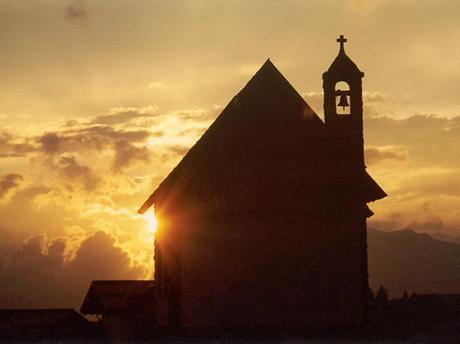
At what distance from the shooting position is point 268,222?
30172mm

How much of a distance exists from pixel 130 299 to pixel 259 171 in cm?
1261

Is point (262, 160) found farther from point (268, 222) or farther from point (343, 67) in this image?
point (343, 67)

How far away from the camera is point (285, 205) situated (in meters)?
30.3

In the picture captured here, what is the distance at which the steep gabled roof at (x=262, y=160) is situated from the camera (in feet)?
99.9

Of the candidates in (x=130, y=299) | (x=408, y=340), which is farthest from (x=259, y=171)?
(x=130, y=299)

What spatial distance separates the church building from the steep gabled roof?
4cm

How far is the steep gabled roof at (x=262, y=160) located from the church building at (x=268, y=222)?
4 cm

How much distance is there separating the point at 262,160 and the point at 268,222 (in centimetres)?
231

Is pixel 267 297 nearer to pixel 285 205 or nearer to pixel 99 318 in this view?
pixel 285 205

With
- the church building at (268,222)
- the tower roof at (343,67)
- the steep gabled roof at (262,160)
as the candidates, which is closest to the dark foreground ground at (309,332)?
the church building at (268,222)

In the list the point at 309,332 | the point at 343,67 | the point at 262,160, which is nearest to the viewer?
the point at 309,332

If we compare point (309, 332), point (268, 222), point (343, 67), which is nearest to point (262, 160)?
point (268, 222)

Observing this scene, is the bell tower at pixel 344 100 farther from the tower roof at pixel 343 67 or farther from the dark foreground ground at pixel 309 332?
the dark foreground ground at pixel 309 332

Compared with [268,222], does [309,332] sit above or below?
below
